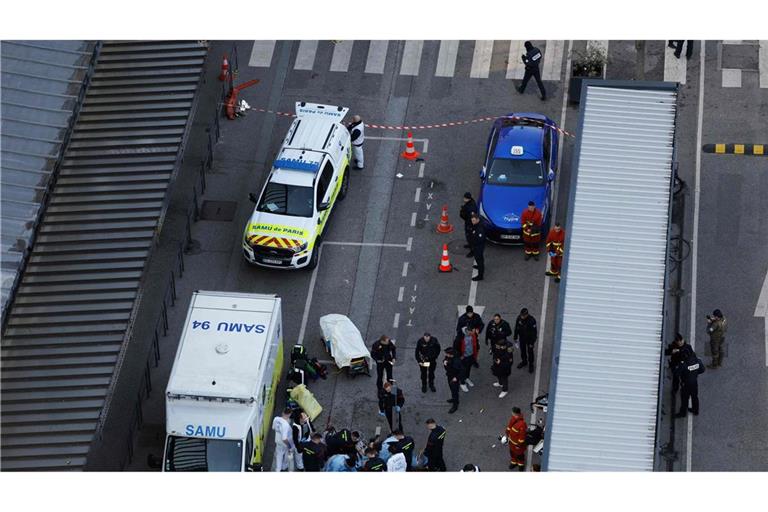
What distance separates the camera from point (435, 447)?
39.1 metres

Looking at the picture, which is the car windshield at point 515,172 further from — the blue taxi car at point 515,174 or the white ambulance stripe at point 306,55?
the white ambulance stripe at point 306,55

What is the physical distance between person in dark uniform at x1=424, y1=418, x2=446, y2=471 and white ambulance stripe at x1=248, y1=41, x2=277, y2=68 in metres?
14.8

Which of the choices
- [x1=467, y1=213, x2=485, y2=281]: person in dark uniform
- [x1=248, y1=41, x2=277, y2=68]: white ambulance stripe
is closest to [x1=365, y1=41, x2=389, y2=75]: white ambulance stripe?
[x1=248, y1=41, x2=277, y2=68]: white ambulance stripe

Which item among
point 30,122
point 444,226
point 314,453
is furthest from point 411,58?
point 314,453

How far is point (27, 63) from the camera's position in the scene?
142ft

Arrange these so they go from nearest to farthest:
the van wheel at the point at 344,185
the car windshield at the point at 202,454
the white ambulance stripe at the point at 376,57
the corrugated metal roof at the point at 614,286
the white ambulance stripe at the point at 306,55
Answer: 1. the corrugated metal roof at the point at 614,286
2. the car windshield at the point at 202,454
3. the van wheel at the point at 344,185
4. the white ambulance stripe at the point at 376,57
5. the white ambulance stripe at the point at 306,55

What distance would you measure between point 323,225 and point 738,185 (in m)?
10.0

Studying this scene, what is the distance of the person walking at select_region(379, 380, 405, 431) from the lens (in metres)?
40.4

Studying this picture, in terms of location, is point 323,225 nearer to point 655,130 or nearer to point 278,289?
point 278,289

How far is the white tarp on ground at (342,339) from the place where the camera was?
138ft

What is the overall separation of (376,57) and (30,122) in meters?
11.9

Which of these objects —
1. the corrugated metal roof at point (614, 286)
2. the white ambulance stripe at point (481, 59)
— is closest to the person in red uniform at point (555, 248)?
the corrugated metal roof at point (614, 286)

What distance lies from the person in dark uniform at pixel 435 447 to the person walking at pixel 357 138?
32.3 feet

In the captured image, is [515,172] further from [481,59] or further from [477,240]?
[481,59]
